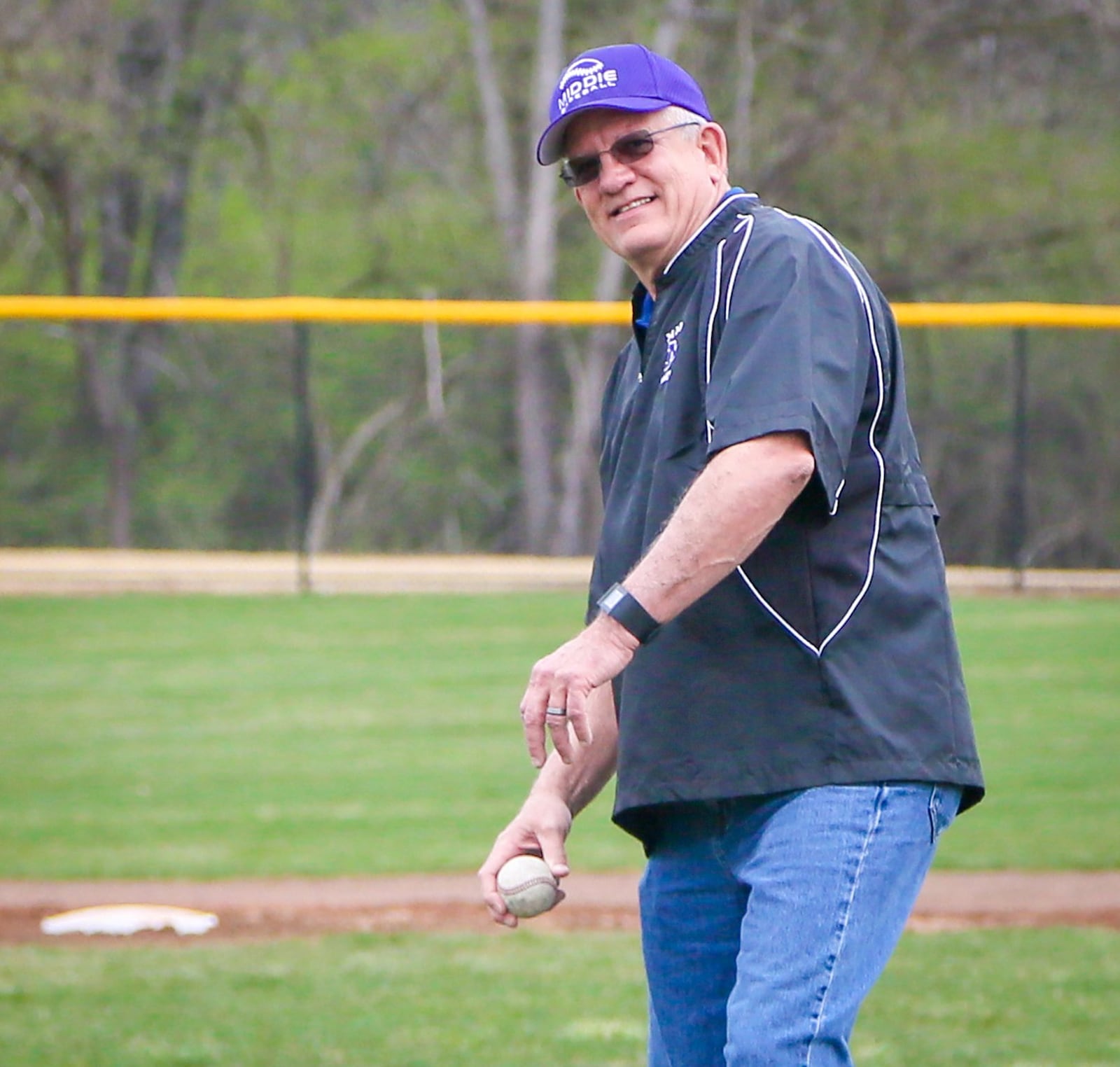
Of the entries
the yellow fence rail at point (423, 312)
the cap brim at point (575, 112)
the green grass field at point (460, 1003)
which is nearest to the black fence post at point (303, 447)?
the yellow fence rail at point (423, 312)

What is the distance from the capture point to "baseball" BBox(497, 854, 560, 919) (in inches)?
112

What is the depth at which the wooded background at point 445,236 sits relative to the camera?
16281 mm

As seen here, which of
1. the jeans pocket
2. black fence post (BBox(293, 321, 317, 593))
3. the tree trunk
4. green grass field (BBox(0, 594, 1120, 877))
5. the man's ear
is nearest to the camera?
the jeans pocket

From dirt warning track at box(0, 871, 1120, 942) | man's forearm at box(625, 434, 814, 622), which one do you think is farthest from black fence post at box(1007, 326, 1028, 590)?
man's forearm at box(625, 434, 814, 622)

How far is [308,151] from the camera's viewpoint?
27.2m

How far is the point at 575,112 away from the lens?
2.75 meters

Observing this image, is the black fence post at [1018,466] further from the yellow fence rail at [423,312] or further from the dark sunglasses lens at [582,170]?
the dark sunglasses lens at [582,170]

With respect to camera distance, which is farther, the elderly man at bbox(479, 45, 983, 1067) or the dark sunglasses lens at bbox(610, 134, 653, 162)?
the dark sunglasses lens at bbox(610, 134, 653, 162)

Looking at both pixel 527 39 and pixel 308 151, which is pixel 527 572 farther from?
pixel 308 151

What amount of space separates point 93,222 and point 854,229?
10.9 m

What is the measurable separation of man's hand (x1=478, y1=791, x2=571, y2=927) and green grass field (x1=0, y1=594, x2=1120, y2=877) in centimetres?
426

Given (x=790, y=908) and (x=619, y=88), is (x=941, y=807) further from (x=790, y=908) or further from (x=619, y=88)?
(x=619, y=88)

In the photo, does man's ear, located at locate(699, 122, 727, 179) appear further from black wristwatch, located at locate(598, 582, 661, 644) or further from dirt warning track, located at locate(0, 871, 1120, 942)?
dirt warning track, located at locate(0, 871, 1120, 942)

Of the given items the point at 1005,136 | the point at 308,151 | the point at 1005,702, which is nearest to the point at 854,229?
the point at 1005,136
